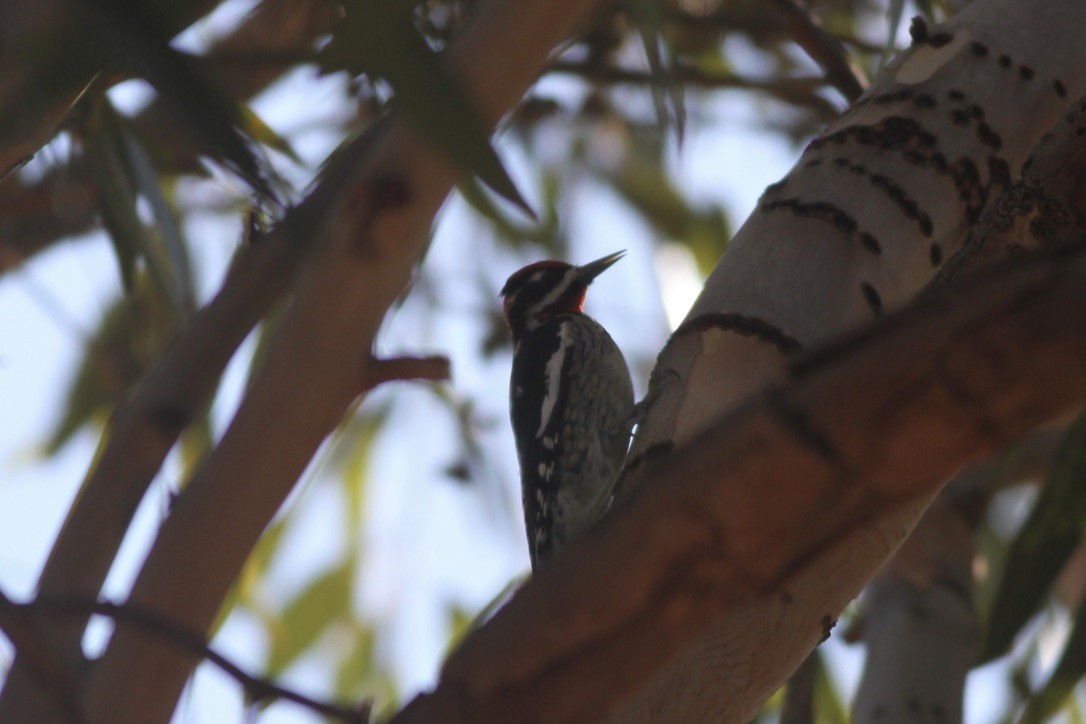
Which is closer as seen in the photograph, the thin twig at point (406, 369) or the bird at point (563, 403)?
the thin twig at point (406, 369)

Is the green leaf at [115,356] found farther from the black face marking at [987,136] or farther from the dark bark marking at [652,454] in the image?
the black face marking at [987,136]

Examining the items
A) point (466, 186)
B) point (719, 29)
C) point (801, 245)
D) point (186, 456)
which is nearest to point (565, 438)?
point (186, 456)

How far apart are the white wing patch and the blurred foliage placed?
15cm

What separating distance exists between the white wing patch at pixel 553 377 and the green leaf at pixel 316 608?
806mm

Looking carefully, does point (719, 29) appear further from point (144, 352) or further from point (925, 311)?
point (925, 311)

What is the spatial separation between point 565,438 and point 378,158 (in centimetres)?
168

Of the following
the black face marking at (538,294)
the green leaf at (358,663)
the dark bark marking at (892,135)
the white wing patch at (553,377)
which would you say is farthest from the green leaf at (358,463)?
the dark bark marking at (892,135)

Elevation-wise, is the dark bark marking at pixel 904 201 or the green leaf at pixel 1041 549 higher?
the dark bark marking at pixel 904 201

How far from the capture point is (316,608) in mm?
3037

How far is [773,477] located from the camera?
0.53 metres

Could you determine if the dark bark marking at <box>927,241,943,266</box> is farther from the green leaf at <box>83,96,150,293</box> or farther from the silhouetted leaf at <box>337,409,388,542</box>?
the silhouetted leaf at <box>337,409,388,542</box>

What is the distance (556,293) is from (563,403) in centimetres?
45

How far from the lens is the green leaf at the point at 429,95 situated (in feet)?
1.96

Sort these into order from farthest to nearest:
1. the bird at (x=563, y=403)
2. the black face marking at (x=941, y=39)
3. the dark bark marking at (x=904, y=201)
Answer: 1. the bird at (x=563, y=403)
2. the black face marking at (x=941, y=39)
3. the dark bark marking at (x=904, y=201)
